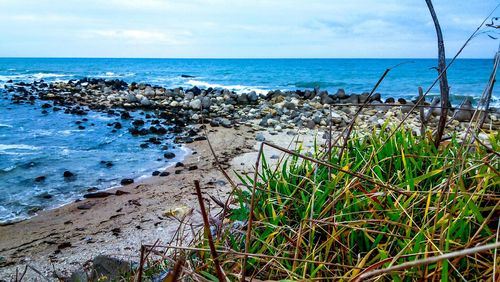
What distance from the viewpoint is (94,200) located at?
249 inches

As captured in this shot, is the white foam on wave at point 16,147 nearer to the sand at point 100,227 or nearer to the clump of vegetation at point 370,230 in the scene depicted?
the sand at point 100,227

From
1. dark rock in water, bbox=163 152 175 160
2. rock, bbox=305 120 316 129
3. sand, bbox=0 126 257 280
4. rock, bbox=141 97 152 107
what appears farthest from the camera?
rock, bbox=141 97 152 107

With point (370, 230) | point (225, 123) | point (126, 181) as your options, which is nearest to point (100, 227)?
point (126, 181)

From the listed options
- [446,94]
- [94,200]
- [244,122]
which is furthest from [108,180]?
[446,94]

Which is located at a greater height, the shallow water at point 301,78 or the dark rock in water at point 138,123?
the dark rock in water at point 138,123

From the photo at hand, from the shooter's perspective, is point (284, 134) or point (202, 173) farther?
point (284, 134)

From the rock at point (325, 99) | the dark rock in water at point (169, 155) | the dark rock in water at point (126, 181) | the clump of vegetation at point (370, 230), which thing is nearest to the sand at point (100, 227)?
the dark rock in water at point (126, 181)

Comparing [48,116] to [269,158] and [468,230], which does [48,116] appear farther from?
[468,230]

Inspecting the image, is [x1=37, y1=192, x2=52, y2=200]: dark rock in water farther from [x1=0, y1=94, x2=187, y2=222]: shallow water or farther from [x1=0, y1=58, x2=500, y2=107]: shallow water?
[x1=0, y1=58, x2=500, y2=107]: shallow water

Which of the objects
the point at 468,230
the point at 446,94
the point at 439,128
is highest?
the point at 446,94

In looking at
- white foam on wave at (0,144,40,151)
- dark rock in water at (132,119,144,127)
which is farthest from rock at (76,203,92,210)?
dark rock in water at (132,119,144,127)

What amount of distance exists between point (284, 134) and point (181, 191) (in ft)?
14.5

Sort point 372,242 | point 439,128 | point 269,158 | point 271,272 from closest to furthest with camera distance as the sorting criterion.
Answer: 1. point 271,272
2. point 372,242
3. point 439,128
4. point 269,158

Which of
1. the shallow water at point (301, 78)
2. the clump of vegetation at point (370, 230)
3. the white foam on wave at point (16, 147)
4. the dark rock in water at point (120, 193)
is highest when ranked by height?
the clump of vegetation at point (370, 230)
